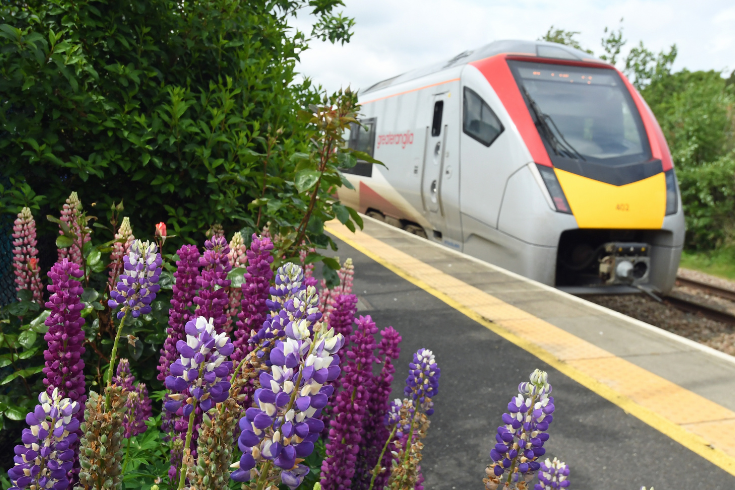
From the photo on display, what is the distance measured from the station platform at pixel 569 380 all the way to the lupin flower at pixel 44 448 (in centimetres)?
199

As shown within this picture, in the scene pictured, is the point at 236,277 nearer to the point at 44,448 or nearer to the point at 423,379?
the point at 423,379

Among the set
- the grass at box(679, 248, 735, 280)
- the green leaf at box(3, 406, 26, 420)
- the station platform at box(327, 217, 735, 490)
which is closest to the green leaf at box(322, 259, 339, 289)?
the station platform at box(327, 217, 735, 490)

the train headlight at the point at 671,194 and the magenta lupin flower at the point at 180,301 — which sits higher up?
the train headlight at the point at 671,194

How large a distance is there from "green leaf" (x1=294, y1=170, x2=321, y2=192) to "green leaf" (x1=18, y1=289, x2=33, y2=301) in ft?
4.22

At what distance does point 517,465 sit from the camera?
144cm

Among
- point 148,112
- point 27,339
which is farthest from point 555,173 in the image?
point 27,339

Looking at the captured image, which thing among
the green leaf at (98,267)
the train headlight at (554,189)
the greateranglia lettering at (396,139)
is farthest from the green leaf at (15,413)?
the greateranglia lettering at (396,139)

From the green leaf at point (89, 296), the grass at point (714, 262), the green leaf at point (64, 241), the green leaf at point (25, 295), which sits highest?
the green leaf at point (64, 241)

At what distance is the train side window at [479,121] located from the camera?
816 cm

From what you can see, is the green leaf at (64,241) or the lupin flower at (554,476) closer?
the lupin flower at (554,476)

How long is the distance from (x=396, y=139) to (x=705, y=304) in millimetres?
6531

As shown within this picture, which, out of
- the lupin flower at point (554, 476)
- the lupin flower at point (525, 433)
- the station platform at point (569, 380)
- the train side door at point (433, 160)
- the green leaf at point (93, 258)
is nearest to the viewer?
the lupin flower at point (525, 433)

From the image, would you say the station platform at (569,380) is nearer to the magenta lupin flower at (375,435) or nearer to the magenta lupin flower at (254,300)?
the magenta lupin flower at (375,435)

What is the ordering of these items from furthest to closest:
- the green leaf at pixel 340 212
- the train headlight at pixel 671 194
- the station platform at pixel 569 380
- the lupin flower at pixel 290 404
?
1. the train headlight at pixel 671 194
2. the station platform at pixel 569 380
3. the green leaf at pixel 340 212
4. the lupin flower at pixel 290 404
